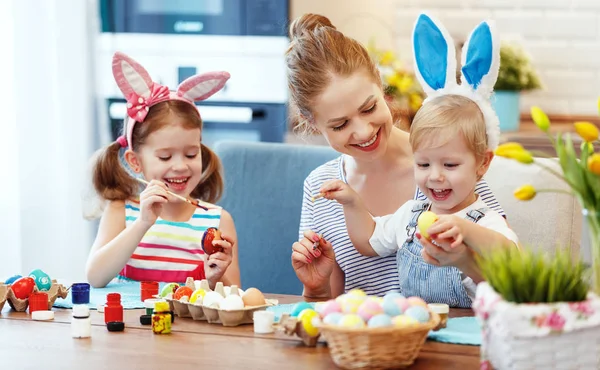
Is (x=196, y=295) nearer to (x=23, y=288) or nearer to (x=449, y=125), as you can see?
(x=23, y=288)

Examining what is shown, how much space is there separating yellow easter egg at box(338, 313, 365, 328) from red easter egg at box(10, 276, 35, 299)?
76 cm

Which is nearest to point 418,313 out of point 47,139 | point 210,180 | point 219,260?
point 219,260

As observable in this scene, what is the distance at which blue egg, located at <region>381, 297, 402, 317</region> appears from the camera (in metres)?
1.33

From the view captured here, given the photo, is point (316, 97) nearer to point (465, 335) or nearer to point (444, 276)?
point (444, 276)

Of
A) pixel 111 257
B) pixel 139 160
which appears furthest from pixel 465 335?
pixel 139 160

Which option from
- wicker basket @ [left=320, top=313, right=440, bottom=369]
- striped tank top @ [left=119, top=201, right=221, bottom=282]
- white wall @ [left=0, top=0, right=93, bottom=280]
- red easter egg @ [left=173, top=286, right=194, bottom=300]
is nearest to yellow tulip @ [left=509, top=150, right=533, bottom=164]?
wicker basket @ [left=320, top=313, right=440, bottom=369]

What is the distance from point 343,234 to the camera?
2.21 metres

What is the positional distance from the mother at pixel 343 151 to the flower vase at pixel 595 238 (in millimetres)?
749

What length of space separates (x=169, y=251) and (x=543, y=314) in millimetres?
1319

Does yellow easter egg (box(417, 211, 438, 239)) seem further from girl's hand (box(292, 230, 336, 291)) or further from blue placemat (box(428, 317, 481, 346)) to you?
girl's hand (box(292, 230, 336, 291))

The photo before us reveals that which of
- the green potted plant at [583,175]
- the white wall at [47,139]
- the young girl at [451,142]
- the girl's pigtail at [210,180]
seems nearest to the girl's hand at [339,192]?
the young girl at [451,142]

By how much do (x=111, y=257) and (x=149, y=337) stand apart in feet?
1.92

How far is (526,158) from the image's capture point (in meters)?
1.19

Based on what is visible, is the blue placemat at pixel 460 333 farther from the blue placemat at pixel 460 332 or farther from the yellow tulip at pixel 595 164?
the yellow tulip at pixel 595 164
